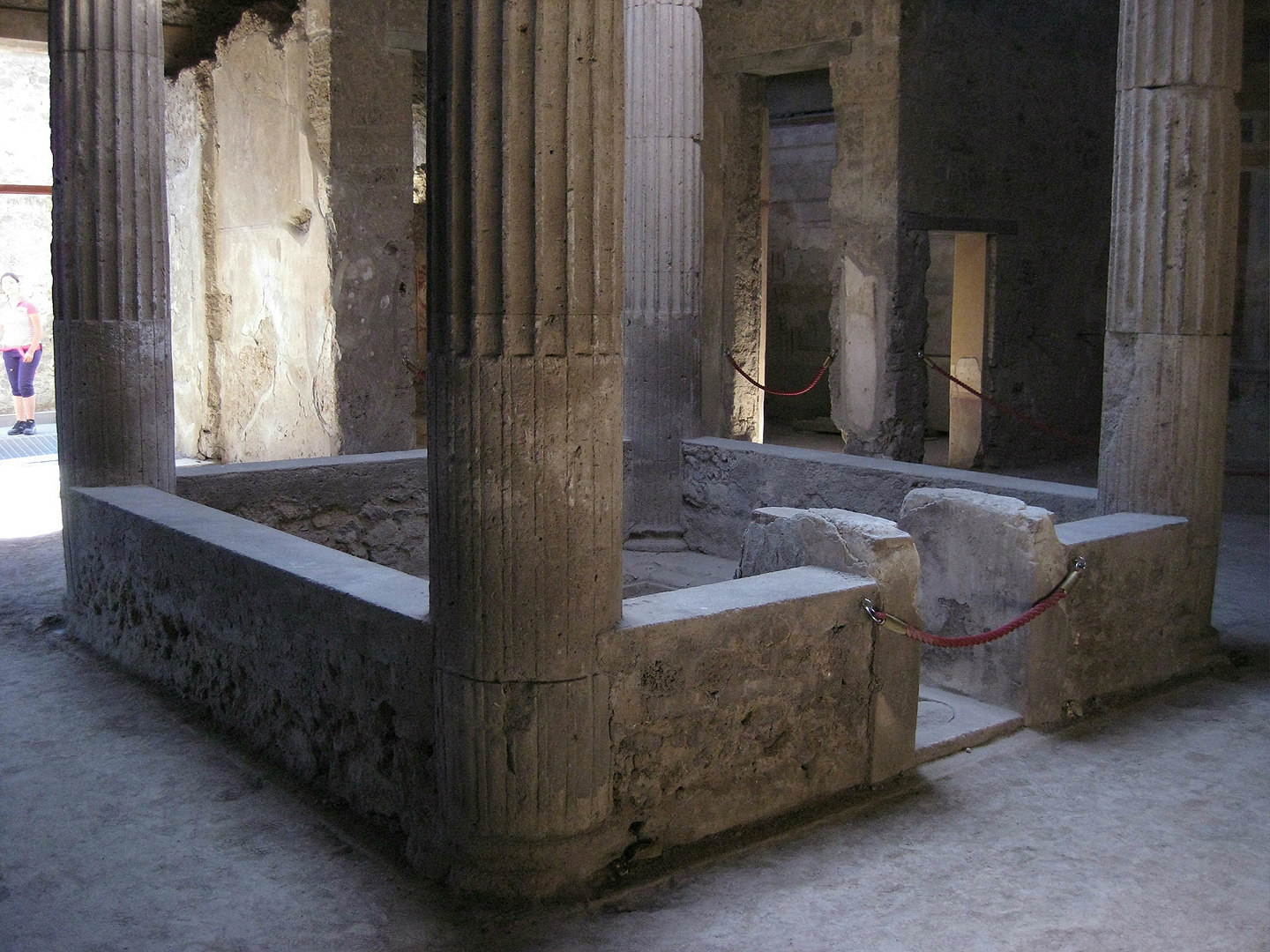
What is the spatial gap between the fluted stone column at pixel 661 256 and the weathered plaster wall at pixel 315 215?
270cm

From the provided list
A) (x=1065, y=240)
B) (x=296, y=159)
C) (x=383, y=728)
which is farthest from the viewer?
(x=1065, y=240)

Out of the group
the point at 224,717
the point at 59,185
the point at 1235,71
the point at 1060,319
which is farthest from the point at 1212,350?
the point at 1060,319

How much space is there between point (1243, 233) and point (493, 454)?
33.1 ft

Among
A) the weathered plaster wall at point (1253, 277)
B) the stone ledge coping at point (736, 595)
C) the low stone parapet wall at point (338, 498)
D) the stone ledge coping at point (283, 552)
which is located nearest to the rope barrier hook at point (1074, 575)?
the stone ledge coping at point (736, 595)

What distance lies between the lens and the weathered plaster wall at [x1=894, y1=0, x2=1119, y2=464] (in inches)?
386

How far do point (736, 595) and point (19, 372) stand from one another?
38.4 feet

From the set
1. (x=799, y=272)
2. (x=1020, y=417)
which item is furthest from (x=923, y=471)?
(x=799, y=272)

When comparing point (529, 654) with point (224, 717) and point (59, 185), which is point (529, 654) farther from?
point (59, 185)

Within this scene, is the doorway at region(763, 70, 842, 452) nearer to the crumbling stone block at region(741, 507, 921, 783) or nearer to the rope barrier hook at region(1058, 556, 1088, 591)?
the rope barrier hook at region(1058, 556, 1088, 591)

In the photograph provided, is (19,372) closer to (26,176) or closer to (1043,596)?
(26,176)

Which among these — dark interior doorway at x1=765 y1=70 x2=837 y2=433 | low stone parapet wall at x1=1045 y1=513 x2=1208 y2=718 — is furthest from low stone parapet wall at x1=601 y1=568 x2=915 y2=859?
dark interior doorway at x1=765 y1=70 x2=837 y2=433

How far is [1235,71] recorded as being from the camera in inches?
206

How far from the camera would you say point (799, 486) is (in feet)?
22.7

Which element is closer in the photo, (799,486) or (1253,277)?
(799,486)
